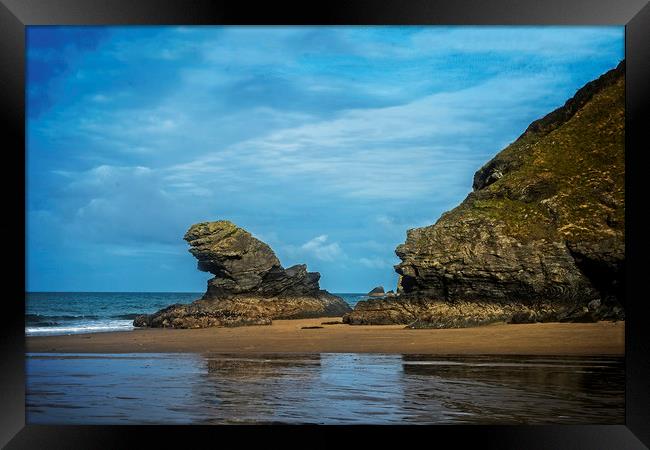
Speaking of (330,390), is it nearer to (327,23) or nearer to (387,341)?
(327,23)

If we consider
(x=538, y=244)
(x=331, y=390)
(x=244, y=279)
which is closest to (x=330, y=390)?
(x=331, y=390)

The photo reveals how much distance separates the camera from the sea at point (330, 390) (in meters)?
8.83

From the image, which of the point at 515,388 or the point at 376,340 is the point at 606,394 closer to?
the point at 515,388

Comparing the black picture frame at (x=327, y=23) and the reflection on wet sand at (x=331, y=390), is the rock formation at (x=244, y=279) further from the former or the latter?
the black picture frame at (x=327, y=23)

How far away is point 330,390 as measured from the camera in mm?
10133

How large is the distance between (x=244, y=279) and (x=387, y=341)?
13.1 metres

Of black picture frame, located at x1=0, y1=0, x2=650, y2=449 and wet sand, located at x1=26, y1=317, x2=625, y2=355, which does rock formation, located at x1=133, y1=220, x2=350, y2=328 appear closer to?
wet sand, located at x1=26, y1=317, x2=625, y2=355

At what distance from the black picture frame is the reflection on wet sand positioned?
300 millimetres

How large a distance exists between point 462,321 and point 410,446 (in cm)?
1065

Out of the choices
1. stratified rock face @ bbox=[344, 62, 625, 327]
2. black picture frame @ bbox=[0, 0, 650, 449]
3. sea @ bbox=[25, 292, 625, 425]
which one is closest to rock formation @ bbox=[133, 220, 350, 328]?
stratified rock face @ bbox=[344, 62, 625, 327]

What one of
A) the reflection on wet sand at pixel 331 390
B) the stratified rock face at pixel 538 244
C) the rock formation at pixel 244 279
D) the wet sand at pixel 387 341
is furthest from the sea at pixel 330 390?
the rock formation at pixel 244 279

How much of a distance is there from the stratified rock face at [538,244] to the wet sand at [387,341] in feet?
4.08

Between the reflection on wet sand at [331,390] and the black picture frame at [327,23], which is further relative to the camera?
the reflection on wet sand at [331,390]

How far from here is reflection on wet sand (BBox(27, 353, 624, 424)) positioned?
8852 millimetres
